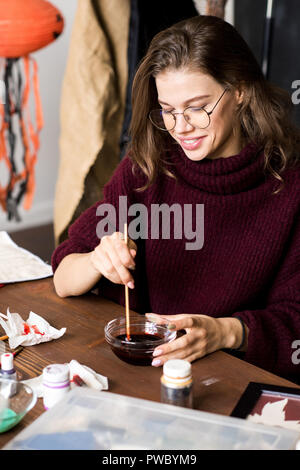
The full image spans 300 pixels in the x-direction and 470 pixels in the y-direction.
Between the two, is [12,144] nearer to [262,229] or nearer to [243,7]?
[243,7]

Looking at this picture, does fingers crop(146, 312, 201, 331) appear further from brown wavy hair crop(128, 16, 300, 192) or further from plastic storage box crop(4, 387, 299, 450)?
brown wavy hair crop(128, 16, 300, 192)

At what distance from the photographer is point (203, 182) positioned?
5.66 ft

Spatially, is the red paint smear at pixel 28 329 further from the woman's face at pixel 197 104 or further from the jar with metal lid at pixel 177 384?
the woman's face at pixel 197 104

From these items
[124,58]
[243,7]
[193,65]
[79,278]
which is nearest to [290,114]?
[193,65]

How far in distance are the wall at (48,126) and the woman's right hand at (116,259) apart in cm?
227

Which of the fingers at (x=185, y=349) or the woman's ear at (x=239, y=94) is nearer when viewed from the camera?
the fingers at (x=185, y=349)

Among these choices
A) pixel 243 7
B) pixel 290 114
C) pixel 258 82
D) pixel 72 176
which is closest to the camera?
pixel 258 82

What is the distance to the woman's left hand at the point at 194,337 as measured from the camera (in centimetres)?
129

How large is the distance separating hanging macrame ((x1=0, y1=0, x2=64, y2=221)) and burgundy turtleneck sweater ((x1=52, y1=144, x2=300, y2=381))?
3.32 ft

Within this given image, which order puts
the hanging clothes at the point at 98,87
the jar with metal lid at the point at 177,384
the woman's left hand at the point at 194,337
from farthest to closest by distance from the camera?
the hanging clothes at the point at 98,87 < the woman's left hand at the point at 194,337 < the jar with metal lid at the point at 177,384

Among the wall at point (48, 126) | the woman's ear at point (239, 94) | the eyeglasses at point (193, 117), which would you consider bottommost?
the wall at point (48, 126)

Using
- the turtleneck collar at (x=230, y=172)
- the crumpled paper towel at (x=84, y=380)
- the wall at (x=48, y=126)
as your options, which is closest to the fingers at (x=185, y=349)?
the crumpled paper towel at (x=84, y=380)

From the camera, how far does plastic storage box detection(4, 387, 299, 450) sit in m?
0.88

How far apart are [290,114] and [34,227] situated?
2284 millimetres
